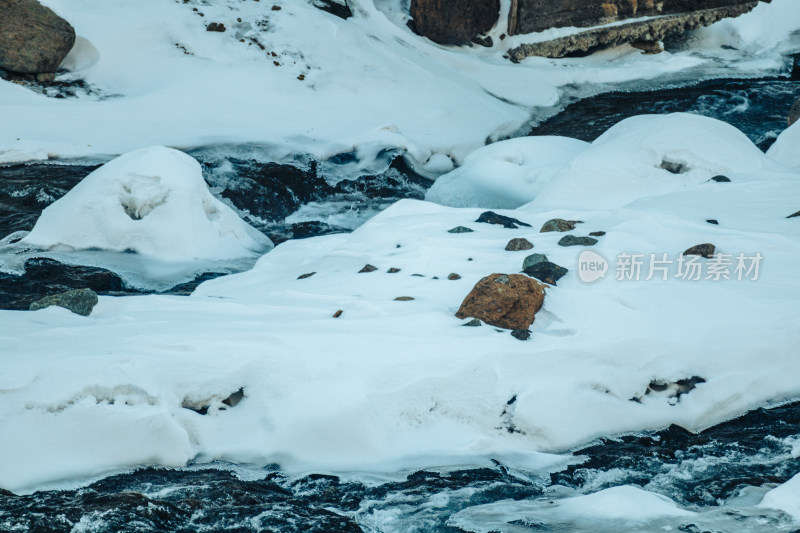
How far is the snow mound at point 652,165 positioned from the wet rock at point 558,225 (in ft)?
2.51

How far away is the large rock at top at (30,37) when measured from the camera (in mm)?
9680

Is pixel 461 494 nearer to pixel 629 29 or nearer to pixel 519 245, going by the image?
pixel 519 245

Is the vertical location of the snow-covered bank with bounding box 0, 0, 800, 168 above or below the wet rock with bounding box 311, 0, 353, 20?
below

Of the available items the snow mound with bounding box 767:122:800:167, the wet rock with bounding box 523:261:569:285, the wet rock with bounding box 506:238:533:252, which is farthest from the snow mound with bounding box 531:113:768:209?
the wet rock with bounding box 523:261:569:285

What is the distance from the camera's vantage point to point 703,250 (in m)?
5.05

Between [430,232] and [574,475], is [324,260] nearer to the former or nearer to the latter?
[430,232]

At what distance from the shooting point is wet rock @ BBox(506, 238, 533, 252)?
551cm

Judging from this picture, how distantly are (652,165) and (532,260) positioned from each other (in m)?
2.40

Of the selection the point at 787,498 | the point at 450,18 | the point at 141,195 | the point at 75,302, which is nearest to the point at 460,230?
the point at 75,302

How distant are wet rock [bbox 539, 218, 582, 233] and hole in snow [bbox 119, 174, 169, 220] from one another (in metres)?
3.42

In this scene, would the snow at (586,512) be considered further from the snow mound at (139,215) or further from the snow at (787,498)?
the snow mound at (139,215)

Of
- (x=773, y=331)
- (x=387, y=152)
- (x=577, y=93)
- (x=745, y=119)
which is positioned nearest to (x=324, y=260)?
(x=773, y=331)

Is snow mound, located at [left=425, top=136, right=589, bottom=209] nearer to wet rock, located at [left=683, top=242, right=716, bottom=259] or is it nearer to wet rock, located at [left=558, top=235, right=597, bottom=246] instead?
wet rock, located at [left=558, top=235, right=597, bottom=246]

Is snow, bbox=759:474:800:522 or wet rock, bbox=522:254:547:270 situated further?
wet rock, bbox=522:254:547:270
